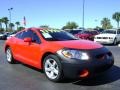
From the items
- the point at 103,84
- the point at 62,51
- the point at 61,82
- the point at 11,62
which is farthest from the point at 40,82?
the point at 11,62

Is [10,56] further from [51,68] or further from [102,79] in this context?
[102,79]

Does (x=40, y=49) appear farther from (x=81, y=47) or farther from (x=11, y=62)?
(x=11, y=62)

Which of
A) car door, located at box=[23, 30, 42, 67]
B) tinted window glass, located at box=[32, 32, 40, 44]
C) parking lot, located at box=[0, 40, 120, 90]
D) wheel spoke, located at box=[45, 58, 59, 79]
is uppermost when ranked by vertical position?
tinted window glass, located at box=[32, 32, 40, 44]

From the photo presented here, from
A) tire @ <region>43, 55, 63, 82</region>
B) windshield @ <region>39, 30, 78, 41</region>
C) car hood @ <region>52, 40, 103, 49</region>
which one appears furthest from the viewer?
windshield @ <region>39, 30, 78, 41</region>

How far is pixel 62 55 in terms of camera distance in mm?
6859

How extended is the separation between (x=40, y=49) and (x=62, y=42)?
0.65 metres

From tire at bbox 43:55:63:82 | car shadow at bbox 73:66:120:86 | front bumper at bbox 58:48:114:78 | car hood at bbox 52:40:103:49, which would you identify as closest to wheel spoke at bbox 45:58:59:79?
tire at bbox 43:55:63:82

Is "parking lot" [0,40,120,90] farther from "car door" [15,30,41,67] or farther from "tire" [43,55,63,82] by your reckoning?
"car door" [15,30,41,67]

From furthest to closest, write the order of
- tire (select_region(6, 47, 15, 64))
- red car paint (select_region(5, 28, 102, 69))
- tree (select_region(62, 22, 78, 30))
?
1. tree (select_region(62, 22, 78, 30))
2. tire (select_region(6, 47, 15, 64))
3. red car paint (select_region(5, 28, 102, 69))

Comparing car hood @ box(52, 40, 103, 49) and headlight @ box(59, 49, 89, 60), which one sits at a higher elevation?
car hood @ box(52, 40, 103, 49)

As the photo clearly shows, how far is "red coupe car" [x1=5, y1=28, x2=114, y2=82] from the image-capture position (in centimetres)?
669

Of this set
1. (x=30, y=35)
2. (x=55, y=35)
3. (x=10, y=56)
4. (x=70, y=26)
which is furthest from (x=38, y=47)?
(x=70, y=26)

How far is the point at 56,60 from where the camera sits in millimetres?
6996

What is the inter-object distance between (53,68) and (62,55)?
22.2 inches
